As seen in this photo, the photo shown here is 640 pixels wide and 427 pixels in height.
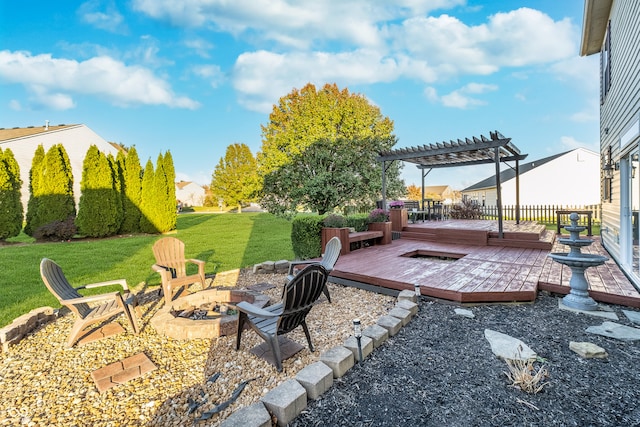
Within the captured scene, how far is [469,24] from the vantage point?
31.9 ft

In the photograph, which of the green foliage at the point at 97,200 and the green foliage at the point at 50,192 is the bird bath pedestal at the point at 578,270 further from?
the green foliage at the point at 50,192

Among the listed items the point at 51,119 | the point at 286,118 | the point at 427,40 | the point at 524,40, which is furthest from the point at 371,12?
the point at 51,119

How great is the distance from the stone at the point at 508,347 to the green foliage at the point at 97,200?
14754 millimetres

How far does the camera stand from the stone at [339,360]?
2156 millimetres

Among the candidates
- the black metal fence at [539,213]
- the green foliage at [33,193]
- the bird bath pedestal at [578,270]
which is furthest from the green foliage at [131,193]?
the black metal fence at [539,213]

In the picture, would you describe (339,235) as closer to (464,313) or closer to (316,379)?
(464,313)

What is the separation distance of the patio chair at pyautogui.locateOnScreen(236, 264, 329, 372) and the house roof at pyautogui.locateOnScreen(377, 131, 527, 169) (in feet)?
19.4

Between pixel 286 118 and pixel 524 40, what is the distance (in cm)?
1135

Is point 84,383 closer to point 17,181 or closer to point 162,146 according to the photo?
point 17,181

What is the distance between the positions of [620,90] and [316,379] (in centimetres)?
691

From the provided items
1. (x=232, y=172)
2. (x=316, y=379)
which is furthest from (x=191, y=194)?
(x=316, y=379)

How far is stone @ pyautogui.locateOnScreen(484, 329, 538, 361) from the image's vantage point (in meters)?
2.35

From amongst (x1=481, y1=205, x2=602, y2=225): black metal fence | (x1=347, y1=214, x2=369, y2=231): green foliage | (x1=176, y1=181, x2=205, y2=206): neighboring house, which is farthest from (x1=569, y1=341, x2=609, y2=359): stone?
(x1=176, y1=181, x2=205, y2=206): neighboring house

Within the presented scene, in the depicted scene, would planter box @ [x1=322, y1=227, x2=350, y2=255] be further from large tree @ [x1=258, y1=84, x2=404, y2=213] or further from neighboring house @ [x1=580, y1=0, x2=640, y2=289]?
large tree @ [x1=258, y1=84, x2=404, y2=213]
